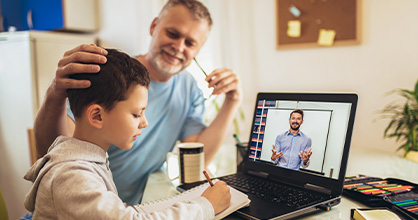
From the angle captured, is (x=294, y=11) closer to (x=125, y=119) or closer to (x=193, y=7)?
(x=193, y=7)

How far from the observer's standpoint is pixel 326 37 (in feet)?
7.86

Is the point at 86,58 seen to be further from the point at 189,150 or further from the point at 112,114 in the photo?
the point at 189,150

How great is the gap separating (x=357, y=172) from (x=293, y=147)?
395 mm

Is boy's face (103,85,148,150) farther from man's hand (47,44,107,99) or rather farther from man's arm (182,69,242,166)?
man's arm (182,69,242,166)

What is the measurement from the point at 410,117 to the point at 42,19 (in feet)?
9.48

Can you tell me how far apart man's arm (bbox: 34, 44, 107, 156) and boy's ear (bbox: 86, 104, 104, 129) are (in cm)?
5

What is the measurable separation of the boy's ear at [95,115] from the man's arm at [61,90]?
0.05 m

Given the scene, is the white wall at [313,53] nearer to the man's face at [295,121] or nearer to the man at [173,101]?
the man at [173,101]

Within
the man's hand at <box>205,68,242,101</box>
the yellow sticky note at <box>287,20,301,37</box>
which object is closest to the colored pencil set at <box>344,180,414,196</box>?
the man's hand at <box>205,68,242,101</box>

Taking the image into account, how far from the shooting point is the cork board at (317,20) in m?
2.30

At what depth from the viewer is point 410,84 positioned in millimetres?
2162

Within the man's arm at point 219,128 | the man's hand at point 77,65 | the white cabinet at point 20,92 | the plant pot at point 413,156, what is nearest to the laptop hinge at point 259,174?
the man's arm at point 219,128

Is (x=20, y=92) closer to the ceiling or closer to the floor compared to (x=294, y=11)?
closer to the floor

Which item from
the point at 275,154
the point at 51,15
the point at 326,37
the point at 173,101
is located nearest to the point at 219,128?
the point at 173,101
